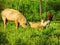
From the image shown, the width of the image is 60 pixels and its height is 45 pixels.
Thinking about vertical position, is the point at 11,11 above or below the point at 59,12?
above

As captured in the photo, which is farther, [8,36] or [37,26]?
[37,26]

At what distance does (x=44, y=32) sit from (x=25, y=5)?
721cm

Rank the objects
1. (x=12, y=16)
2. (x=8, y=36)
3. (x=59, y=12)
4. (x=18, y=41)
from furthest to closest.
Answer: (x=59, y=12)
(x=12, y=16)
(x=8, y=36)
(x=18, y=41)

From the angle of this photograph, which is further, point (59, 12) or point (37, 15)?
point (59, 12)

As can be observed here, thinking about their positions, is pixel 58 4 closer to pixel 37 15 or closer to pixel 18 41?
pixel 37 15

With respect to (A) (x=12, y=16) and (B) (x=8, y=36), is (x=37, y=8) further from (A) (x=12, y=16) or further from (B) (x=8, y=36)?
(B) (x=8, y=36)

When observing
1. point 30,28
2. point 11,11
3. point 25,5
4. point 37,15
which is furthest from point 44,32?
point 25,5

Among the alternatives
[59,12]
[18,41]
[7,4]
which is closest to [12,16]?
[18,41]

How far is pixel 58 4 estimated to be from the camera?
19.2 m

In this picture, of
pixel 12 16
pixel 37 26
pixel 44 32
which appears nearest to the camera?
pixel 44 32

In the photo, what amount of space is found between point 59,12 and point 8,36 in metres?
9.21

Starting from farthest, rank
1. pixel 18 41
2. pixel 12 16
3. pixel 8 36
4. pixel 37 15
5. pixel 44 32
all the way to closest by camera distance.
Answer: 1. pixel 37 15
2. pixel 12 16
3. pixel 44 32
4. pixel 8 36
5. pixel 18 41

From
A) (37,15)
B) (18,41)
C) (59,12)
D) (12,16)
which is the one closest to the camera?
(18,41)

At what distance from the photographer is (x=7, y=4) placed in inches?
713
